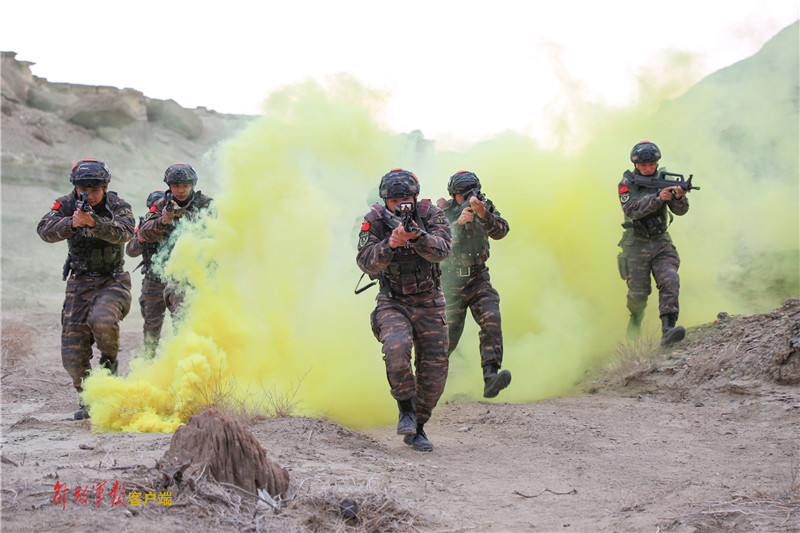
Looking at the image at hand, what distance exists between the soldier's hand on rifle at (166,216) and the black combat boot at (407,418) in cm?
262

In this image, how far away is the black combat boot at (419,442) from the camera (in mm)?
4758

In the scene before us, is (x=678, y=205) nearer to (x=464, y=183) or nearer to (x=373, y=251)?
(x=464, y=183)

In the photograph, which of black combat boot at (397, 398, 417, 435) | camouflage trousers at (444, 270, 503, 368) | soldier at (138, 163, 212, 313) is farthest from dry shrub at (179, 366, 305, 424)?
camouflage trousers at (444, 270, 503, 368)

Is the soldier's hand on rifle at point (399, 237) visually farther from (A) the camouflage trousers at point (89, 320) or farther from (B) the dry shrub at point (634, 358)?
(B) the dry shrub at point (634, 358)

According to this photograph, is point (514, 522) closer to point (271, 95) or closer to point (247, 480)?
point (247, 480)

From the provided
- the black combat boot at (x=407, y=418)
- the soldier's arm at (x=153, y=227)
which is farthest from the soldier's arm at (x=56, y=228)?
the black combat boot at (x=407, y=418)

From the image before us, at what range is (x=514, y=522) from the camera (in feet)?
10.8

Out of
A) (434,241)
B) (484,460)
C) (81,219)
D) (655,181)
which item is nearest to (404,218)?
(434,241)

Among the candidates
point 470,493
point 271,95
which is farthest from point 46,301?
point 470,493

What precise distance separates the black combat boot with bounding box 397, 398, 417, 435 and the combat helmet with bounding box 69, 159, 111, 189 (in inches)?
122

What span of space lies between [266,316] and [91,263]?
155 centimetres

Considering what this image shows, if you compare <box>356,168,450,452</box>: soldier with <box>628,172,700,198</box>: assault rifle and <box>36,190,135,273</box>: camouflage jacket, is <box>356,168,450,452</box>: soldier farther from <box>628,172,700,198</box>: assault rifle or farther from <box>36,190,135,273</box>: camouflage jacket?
<box>628,172,700,198</box>: assault rifle

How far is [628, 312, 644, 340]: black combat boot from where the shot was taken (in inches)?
303

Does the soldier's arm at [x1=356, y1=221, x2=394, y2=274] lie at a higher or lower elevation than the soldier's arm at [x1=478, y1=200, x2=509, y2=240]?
lower
